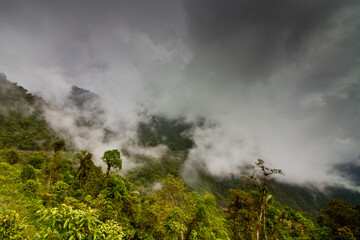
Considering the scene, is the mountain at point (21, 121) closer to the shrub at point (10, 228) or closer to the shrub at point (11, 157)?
the shrub at point (11, 157)

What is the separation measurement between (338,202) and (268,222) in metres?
13.4

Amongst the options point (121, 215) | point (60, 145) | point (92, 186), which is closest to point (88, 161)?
point (92, 186)

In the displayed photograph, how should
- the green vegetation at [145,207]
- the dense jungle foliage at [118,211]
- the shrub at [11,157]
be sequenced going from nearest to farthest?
the dense jungle foliage at [118,211] → the green vegetation at [145,207] → the shrub at [11,157]

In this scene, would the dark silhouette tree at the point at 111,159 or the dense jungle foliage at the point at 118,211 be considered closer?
the dense jungle foliage at the point at 118,211

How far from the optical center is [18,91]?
171625 mm

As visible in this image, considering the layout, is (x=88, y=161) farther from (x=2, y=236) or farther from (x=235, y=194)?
(x=235, y=194)

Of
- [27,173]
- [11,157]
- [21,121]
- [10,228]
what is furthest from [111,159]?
[21,121]

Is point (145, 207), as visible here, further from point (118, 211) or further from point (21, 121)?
point (21, 121)

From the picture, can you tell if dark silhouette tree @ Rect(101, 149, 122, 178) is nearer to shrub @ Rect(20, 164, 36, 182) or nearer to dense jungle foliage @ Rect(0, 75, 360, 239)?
dense jungle foliage @ Rect(0, 75, 360, 239)

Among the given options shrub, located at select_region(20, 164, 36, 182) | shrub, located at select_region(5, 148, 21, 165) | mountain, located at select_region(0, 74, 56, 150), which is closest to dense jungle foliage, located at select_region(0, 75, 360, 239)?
shrub, located at select_region(20, 164, 36, 182)

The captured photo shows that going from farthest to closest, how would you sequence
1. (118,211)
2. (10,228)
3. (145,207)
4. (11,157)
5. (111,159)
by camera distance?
(11,157), (111,159), (145,207), (118,211), (10,228)

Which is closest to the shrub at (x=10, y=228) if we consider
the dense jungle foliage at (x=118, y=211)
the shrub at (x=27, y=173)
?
the dense jungle foliage at (x=118, y=211)

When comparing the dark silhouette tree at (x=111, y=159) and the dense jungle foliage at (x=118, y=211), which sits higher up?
the dark silhouette tree at (x=111, y=159)

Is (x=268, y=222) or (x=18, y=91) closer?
(x=268, y=222)
